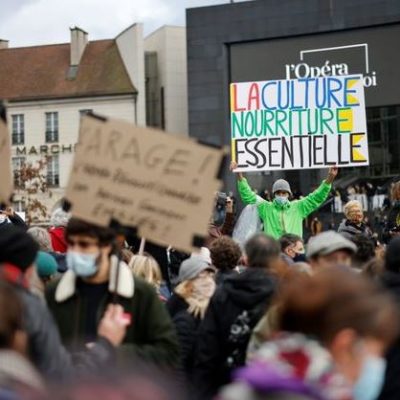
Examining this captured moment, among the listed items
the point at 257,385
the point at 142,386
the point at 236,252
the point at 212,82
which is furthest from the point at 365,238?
→ the point at 212,82

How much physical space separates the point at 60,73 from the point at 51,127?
3.76 meters

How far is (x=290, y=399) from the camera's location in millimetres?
1916

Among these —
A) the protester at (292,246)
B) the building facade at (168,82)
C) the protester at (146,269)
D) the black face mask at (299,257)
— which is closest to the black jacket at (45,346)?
the protester at (146,269)

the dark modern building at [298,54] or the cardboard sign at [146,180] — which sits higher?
the dark modern building at [298,54]

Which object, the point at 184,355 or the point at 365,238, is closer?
the point at 184,355

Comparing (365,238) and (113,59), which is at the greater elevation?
(113,59)

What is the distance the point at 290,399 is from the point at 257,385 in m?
0.09

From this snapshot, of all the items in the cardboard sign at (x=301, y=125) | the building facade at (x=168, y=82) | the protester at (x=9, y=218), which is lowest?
the protester at (x=9, y=218)

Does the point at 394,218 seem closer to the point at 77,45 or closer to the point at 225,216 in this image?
the point at 225,216

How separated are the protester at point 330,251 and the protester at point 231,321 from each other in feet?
0.76

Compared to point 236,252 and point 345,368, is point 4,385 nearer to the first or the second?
point 345,368

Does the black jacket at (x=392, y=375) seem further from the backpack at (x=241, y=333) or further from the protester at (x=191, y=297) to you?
the protester at (x=191, y=297)

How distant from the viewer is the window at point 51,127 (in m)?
52.6

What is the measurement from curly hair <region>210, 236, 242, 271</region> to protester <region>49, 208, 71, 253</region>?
8.84 feet
